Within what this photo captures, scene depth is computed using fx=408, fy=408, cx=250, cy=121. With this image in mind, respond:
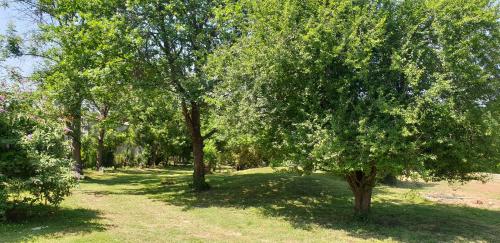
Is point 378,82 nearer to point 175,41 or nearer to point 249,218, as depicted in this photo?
point 249,218

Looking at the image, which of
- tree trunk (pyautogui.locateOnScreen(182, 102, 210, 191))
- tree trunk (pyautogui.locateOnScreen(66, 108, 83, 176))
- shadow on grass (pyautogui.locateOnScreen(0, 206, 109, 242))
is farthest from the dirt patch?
tree trunk (pyautogui.locateOnScreen(66, 108, 83, 176))

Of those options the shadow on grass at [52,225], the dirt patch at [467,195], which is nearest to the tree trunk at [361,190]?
the dirt patch at [467,195]

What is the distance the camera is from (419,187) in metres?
25.4

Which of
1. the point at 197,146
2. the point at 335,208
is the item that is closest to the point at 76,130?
the point at 197,146

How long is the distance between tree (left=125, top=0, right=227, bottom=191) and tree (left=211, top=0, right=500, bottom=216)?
170 inches

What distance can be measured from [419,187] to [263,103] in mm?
17025

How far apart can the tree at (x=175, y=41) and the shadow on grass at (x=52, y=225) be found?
613cm

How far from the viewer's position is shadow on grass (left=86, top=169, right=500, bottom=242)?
40.0 ft

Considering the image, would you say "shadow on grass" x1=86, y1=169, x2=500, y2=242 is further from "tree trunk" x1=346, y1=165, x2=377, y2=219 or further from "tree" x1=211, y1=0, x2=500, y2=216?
"tree" x1=211, y1=0, x2=500, y2=216

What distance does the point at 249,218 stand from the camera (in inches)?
521

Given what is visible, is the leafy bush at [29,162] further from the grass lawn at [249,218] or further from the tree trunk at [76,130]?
the tree trunk at [76,130]

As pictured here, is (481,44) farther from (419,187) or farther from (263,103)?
(419,187)

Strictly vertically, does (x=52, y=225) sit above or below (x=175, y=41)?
below

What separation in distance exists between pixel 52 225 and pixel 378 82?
9649 mm
